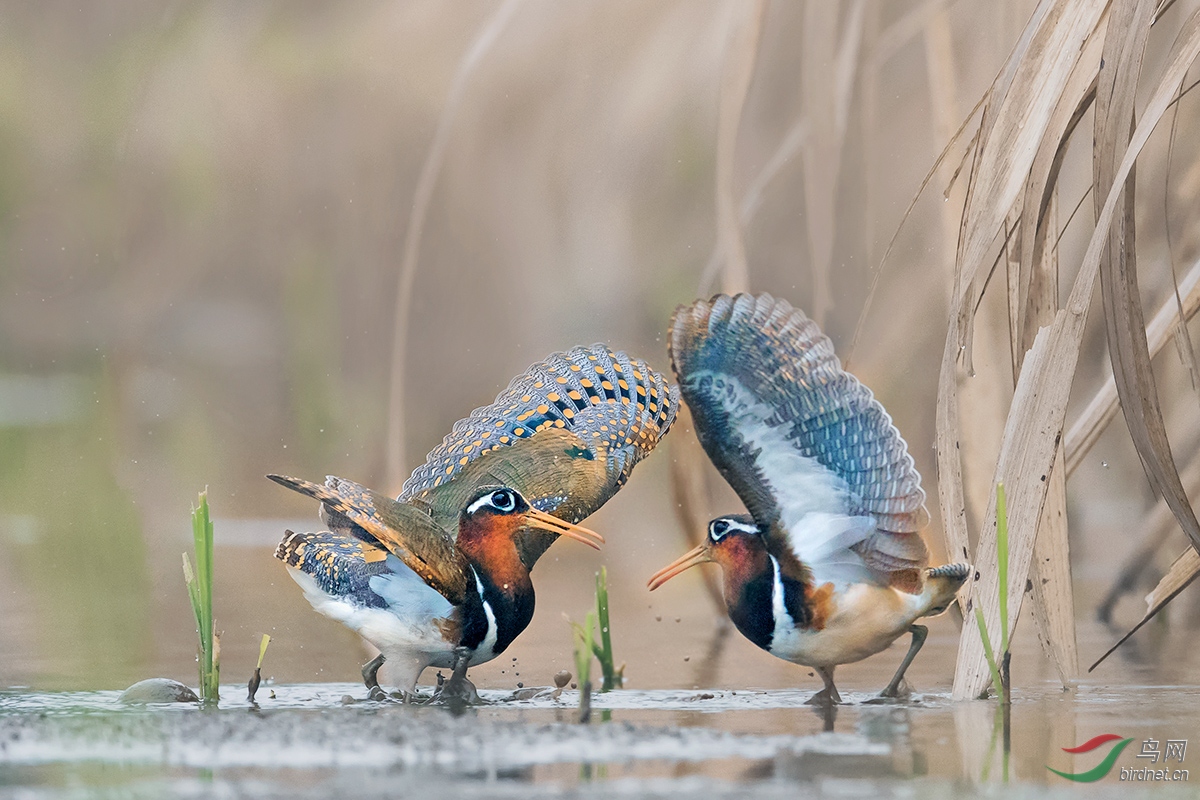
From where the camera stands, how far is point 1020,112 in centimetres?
253

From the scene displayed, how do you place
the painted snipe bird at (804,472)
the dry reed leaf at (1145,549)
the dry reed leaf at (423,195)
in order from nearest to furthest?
the painted snipe bird at (804,472), the dry reed leaf at (1145,549), the dry reed leaf at (423,195)

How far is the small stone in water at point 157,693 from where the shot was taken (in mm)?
2574

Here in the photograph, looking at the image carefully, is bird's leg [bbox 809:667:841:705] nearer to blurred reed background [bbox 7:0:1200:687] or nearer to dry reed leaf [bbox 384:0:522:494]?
blurred reed background [bbox 7:0:1200:687]

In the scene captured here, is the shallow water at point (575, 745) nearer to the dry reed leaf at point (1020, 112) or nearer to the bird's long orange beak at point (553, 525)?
the bird's long orange beak at point (553, 525)

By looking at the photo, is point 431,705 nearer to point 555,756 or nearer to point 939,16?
point 555,756

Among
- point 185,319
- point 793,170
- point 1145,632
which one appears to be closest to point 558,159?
point 793,170

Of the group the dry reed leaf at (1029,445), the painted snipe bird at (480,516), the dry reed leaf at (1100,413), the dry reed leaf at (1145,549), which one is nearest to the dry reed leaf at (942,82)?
the dry reed leaf at (1145,549)

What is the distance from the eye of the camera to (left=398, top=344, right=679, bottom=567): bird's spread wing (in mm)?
2908

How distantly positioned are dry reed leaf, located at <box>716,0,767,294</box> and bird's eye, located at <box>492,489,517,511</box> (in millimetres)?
1301

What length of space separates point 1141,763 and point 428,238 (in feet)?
14.0

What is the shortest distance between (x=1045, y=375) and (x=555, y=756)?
1.06 metres

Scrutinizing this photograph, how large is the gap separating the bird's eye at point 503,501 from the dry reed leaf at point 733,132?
1.30 metres

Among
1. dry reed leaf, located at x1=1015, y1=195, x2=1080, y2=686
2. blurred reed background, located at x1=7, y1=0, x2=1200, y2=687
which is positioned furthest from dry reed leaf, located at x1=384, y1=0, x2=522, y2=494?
dry reed leaf, located at x1=1015, y1=195, x2=1080, y2=686

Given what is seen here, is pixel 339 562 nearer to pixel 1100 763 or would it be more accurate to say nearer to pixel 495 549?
pixel 495 549
